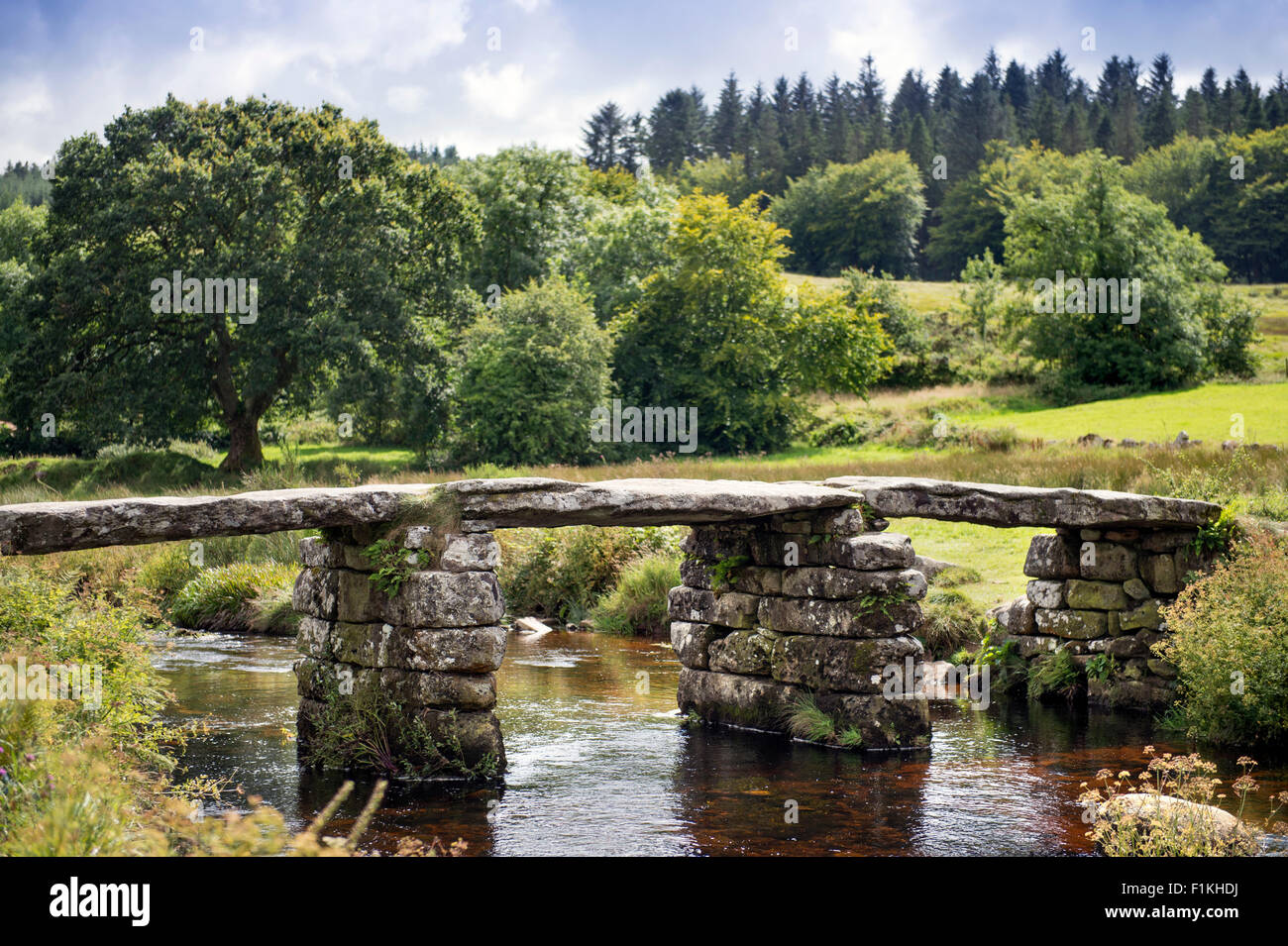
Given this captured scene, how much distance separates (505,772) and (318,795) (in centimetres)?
161

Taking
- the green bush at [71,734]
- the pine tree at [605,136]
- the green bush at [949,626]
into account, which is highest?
the pine tree at [605,136]

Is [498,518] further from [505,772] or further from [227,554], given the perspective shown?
[227,554]

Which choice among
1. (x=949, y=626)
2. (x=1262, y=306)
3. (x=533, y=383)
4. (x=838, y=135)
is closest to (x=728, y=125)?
(x=838, y=135)

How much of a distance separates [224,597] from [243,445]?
A: 1704 centimetres

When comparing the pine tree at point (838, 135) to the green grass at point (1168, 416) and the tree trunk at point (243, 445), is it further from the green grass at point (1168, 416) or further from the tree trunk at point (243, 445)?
the tree trunk at point (243, 445)

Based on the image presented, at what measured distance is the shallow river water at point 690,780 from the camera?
8328 mm

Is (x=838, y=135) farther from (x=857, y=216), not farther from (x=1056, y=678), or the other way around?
(x=1056, y=678)

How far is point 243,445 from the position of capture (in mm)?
35000

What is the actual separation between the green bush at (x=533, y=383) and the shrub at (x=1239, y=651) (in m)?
22.9

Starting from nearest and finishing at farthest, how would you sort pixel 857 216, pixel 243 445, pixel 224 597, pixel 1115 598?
pixel 1115 598 → pixel 224 597 → pixel 243 445 → pixel 857 216

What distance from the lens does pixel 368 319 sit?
111 feet

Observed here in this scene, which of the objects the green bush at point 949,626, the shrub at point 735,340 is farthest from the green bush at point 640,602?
the shrub at point 735,340
